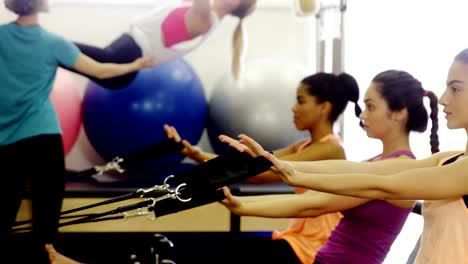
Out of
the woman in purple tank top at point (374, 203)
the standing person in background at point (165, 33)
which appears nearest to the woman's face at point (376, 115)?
the woman in purple tank top at point (374, 203)

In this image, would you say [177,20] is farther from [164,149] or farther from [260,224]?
[164,149]

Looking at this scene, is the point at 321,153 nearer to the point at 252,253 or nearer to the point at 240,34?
the point at 252,253

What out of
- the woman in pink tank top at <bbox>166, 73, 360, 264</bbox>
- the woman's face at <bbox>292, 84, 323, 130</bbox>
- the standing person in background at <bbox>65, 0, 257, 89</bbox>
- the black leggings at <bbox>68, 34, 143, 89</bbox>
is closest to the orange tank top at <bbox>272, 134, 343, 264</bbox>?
the woman in pink tank top at <bbox>166, 73, 360, 264</bbox>

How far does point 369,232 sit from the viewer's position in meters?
2.33

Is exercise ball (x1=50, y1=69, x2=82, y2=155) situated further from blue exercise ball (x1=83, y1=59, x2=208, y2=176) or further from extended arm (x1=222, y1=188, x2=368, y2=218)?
extended arm (x1=222, y1=188, x2=368, y2=218)

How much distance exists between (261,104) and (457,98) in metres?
2.75

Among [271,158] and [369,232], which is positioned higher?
[271,158]

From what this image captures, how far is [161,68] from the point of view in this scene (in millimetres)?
4430

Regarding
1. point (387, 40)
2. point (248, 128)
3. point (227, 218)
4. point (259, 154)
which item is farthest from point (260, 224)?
point (259, 154)

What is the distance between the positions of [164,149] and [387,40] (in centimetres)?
164

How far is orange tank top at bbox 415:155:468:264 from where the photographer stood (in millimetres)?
1670

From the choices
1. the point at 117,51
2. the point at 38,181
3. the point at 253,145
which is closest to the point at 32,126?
the point at 38,181

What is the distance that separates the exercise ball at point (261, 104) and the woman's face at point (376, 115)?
6.27 ft

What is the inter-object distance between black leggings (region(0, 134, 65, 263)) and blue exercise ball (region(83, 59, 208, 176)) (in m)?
0.65
